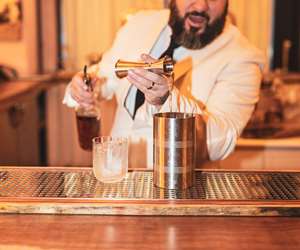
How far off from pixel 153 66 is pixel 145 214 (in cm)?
34

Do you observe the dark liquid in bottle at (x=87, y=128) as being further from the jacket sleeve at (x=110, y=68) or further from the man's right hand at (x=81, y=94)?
the jacket sleeve at (x=110, y=68)

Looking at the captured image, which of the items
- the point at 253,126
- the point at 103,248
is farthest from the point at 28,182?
the point at 253,126

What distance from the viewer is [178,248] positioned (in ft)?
3.12

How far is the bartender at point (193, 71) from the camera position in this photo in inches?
65.8

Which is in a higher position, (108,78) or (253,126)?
(108,78)

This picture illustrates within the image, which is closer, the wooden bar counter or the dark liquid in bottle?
the wooden bar counter

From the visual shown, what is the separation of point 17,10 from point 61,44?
1.98 feet

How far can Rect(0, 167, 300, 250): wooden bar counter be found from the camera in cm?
98

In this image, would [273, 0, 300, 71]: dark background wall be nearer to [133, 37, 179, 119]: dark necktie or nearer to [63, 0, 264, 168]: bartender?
[63, 0, 264, 168]: bartender

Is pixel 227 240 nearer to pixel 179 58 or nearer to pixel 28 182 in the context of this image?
pixel 28 182

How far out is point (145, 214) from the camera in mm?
1099

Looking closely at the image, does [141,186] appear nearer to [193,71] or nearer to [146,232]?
[146,232]

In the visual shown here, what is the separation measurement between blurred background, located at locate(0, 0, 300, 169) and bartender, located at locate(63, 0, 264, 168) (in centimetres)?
164

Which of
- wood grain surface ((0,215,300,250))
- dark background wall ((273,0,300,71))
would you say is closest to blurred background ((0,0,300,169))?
dark background wall ((273,0,300,71))
